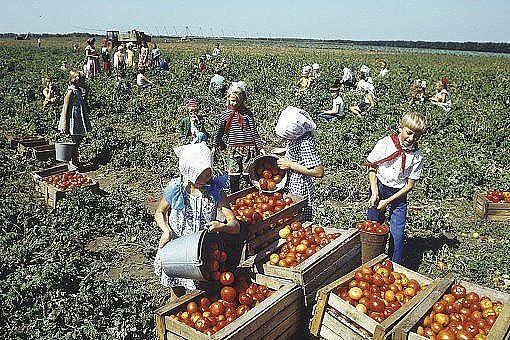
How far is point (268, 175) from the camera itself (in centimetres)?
574

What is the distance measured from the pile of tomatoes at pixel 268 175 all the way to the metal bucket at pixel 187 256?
1810 mm

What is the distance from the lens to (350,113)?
618 inches

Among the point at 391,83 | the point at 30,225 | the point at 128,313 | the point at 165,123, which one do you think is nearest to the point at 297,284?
the point at 128,313

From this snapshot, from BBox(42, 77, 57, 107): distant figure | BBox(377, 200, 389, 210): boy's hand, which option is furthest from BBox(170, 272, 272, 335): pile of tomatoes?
BBox(42, 77, 57, 107): distant figure

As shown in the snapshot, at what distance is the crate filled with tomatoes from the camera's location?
492 cm

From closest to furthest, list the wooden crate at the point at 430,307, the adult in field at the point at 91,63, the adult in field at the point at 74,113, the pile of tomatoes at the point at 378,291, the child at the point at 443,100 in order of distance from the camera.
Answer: the wooden crate at the point at 430,307
the pile of tomatoes at the point at 378,291
the adult in field at the point at 74,113
the child at the point at 443,100
the adult in field at the point at 91,63

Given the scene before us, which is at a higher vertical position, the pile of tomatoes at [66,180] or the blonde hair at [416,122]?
the blonde hair at [416,122]

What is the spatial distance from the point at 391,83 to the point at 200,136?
16.6m

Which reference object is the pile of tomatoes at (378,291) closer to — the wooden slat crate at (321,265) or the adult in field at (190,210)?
the wooden slat crate at (321,265)

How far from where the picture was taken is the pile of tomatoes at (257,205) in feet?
16.4

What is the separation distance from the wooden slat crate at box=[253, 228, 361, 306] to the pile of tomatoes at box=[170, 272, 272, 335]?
239mm

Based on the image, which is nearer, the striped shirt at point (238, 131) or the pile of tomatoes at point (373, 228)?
the pile of tomatoes at point (373, 228)

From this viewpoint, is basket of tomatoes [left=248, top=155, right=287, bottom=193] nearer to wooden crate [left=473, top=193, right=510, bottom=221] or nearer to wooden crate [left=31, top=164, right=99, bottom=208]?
wooden crate [left=31, top=164, right=99, bottom=208]

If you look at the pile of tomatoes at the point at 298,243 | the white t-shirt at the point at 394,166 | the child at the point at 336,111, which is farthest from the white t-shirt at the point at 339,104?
the pile of tomatoes at the point at 298,243
